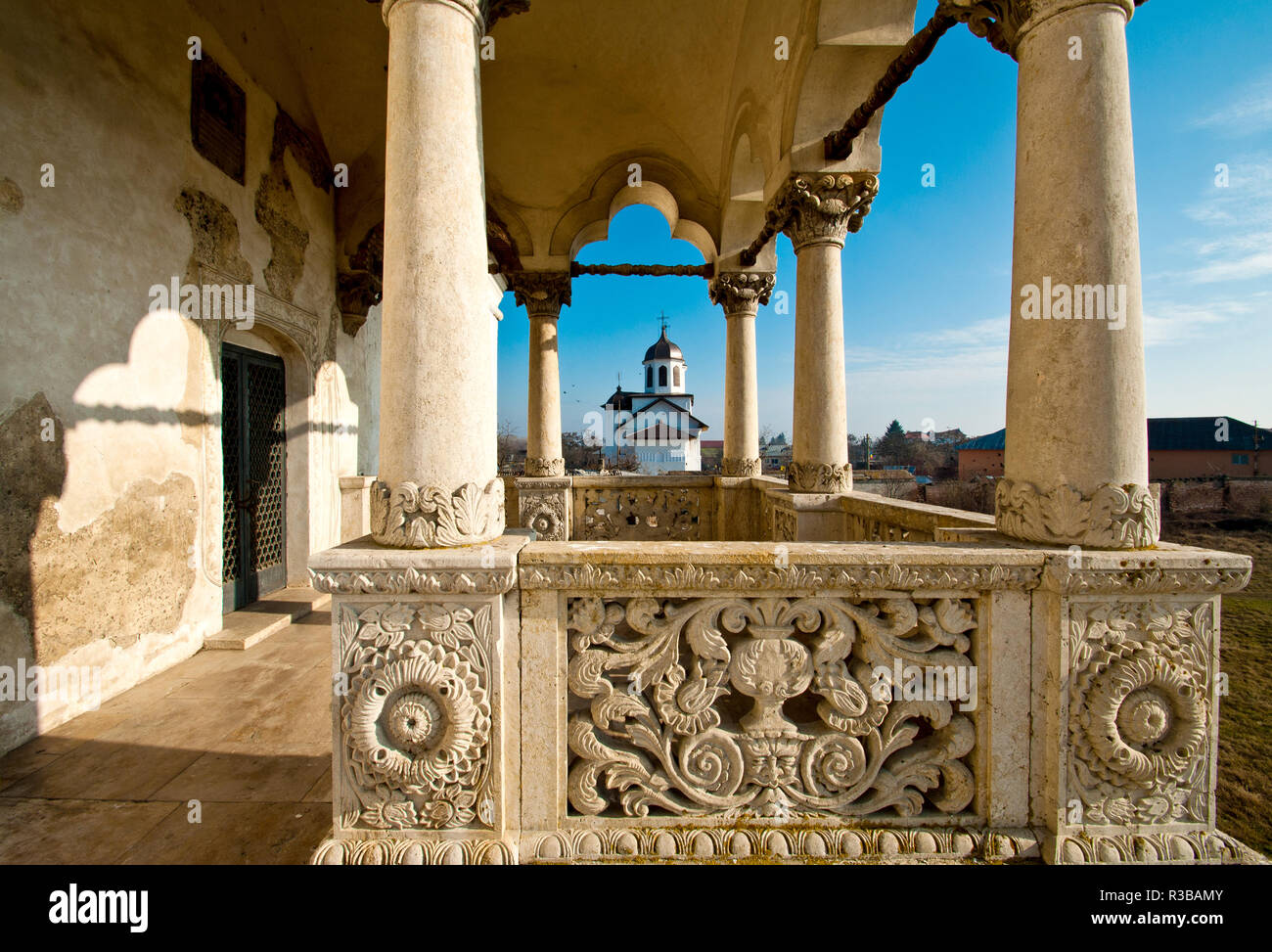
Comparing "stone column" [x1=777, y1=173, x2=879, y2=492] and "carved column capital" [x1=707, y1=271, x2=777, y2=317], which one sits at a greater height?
"carved column capital" [x1=707, y1=271, x2=777, y2=317]

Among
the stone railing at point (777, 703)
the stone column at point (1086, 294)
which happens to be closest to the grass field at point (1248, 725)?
the stone railing at point (777, 703)

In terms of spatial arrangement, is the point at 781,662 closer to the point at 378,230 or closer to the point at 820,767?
the point at 820,767

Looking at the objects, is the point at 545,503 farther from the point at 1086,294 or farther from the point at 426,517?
the point at 1086,294

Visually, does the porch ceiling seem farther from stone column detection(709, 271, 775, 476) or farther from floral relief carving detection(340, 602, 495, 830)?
floral relief carving detection(340, 602, 495, 830)

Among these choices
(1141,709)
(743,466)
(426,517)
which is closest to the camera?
(1141,709)

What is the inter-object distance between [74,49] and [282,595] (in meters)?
5.58

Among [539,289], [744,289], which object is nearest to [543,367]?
[539,289]

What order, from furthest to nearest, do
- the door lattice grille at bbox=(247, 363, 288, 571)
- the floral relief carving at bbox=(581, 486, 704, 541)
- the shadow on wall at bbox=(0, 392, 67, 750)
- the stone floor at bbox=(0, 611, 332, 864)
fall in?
1. the floral relief carving at bbox=(581, 486, 704, 541)
2. the door lattice grille at bbox=(247, 363, 288, 571)
3. the shadow on wall at bbox=(0, 392, 67, 750)
4. the stone floor at bbox=(0, 611, 332, 864)

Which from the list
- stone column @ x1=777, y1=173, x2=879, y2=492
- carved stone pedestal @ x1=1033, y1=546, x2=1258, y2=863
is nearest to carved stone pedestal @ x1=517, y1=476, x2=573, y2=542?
stone column @ x1=777, y1=173, x2=879, y2=492

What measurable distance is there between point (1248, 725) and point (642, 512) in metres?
8.39

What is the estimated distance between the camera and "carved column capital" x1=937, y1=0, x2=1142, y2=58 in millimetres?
2402

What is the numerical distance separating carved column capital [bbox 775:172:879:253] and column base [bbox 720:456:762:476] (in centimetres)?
354

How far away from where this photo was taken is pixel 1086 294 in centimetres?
234
